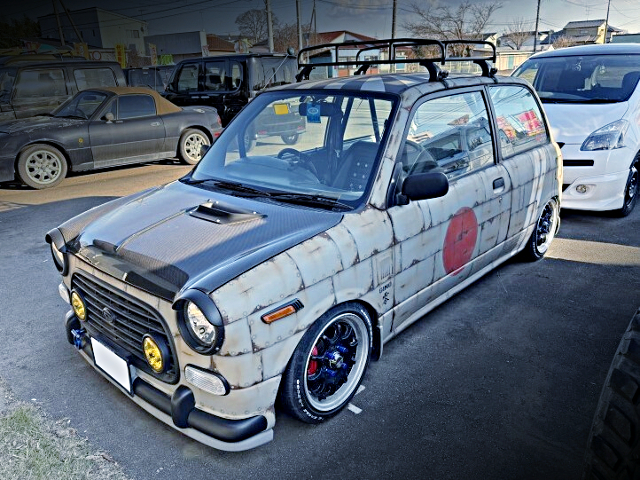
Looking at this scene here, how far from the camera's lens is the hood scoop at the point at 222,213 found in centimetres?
259

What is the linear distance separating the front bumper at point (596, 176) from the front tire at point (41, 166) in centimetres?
736

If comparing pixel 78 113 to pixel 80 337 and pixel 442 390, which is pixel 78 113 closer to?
pixel 80 337

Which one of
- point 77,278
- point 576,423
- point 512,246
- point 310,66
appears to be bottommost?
point 576,423

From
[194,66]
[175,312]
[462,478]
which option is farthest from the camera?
[194,66]

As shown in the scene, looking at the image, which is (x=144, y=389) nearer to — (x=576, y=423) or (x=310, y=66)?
(x=576, y=423)

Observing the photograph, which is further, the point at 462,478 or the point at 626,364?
the point at 462,478

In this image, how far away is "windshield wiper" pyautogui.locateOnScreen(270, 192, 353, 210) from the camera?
2.69 metres

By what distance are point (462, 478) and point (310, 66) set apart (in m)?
3.27

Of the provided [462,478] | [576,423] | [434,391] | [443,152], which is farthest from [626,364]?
[443,152]

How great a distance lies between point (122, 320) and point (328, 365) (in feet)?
3.52

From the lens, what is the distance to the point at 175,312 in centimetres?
210

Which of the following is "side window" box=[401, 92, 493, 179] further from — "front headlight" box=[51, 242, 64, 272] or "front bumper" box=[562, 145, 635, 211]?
"front bumper" box=[562, 145, 635, 211]

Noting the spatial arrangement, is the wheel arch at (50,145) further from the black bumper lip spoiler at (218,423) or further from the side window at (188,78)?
the black bumper lip spoiler at (218,423)

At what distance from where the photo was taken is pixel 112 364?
2521 millimetres
